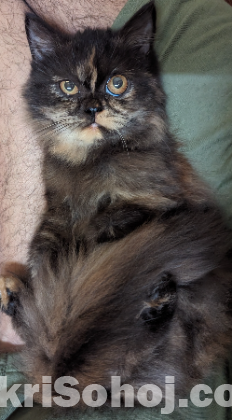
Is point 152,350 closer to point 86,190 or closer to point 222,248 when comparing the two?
point 222,248

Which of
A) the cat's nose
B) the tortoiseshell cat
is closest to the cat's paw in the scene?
the tortoiseshell cat

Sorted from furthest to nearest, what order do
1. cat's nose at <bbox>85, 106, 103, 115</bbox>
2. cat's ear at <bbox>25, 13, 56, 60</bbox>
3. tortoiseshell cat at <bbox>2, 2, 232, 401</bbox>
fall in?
cat's ear at <bbox>25, 13, 56, 60</bbox>
cat's nose at <bbox>85, 106, 103, 115</bbox>
tortoiseshell cat at <bbox>2, 2, 232, 401</bbox>

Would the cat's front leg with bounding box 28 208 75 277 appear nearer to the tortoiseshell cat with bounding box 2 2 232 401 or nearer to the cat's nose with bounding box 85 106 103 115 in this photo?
the tortoiseshell cat with bounding box 2 2 232 401

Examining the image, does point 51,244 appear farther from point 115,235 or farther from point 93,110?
point 93,110

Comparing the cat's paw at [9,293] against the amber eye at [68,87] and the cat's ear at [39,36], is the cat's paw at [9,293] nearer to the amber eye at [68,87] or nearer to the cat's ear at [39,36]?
the amber eye at [68,87]

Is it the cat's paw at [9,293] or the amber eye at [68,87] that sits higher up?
the amber eye at [68,87]

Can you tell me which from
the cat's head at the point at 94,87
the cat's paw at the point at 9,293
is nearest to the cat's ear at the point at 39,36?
the cat's head at the point at 94,87

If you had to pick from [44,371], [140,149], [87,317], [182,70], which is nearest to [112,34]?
[182,70]

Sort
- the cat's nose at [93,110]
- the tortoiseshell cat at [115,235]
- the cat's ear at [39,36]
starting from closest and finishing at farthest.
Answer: the tortoiseshell cat at [115,235]
the cat's nose at [93,110]
the cat's ear at [39,36]
